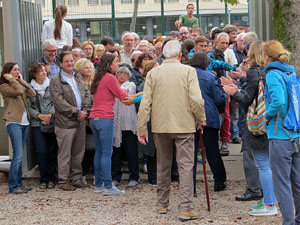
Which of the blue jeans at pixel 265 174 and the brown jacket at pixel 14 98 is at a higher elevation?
the brown jacket at pixel 14 98

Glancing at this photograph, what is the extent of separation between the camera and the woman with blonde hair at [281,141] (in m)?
6.27

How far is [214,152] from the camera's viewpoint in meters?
8.88

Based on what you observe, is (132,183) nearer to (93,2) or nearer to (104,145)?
(104,145)

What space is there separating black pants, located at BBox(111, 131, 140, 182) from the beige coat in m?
2.01

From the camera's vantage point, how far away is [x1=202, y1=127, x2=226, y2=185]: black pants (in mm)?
8836

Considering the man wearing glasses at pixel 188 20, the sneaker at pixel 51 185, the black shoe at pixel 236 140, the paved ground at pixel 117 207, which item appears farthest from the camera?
the man wearing glasses at pixel 188 20

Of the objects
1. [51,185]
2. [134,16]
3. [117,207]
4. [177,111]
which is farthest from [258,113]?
[134,16]

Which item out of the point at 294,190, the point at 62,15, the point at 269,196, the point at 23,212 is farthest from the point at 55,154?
the point at 294,190

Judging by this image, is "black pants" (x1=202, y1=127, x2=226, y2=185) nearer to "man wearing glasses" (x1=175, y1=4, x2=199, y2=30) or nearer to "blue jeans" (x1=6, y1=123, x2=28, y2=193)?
"blue jeans" (x1=6, y1=123, x2=28, y2=193)

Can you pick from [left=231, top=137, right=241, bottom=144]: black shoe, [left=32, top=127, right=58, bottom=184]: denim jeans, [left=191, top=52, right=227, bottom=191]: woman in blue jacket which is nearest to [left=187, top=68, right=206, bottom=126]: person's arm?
[left=191, top=52, right=227, bottom=191]: woman in blue jacket

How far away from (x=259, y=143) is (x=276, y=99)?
1.51m

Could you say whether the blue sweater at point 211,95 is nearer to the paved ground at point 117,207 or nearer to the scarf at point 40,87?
the paved ground at point 117,207

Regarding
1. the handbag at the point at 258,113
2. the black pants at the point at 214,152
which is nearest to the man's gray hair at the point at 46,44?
the black pants at the point at 214,152

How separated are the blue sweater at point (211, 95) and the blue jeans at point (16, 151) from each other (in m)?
2.72
